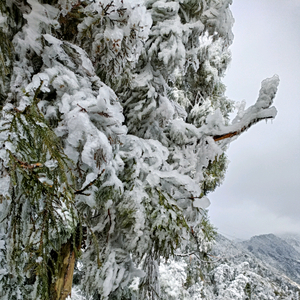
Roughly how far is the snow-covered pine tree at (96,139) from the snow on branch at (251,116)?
0.04 feet

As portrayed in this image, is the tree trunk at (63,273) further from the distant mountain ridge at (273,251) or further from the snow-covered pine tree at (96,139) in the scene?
the distant mountain ridge at (273,251)

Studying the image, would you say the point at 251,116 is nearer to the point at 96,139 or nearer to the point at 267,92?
the point at 267,92

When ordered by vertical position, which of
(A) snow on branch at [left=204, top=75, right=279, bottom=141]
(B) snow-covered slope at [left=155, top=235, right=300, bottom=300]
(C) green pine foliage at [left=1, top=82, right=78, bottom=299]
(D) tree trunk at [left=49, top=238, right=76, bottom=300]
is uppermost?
(A) snow on branch at [left=204, top=75, right=279, bottom=141]

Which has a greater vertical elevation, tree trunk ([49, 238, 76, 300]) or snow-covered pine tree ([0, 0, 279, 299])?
A: snow-covered pine tree ([0, 0, 279, 299])

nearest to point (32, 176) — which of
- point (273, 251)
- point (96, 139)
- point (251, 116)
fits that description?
point (96, 139)

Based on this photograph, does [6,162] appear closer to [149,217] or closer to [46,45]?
[46,45]

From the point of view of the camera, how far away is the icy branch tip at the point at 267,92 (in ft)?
7.64

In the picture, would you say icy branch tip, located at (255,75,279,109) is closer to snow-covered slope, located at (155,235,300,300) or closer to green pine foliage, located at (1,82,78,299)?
green pine foliage, located at (1,82,78,299)

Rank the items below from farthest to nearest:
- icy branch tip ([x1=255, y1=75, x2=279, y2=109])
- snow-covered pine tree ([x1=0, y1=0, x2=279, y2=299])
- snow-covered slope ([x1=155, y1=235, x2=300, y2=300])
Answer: snow-covered slope ([x1=155, y1=235, x2=300, y2=300]), icy branch tip ([x1=255, y1=75, x2=279, y2=109]), snow-covered pine tree ([x1=0, y1=0, x2=279, y2=299])

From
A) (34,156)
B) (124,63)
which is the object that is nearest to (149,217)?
(34,156)

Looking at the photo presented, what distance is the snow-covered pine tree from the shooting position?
131 centimetres

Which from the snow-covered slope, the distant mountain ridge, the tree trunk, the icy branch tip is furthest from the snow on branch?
the distant mountain ridge

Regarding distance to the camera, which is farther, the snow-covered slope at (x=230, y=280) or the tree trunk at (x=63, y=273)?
the snow-covered slope at (x=230, y=280)

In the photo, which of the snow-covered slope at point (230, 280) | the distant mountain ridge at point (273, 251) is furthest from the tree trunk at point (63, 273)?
the distant mountain ridge at point (273, 251)
